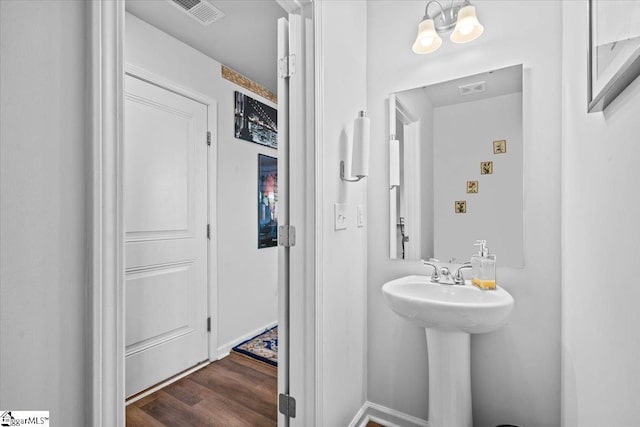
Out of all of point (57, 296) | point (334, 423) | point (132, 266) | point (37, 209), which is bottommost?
point (334, 423)

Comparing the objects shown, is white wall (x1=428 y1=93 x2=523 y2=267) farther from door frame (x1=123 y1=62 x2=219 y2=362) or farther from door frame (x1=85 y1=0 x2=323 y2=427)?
door frame (x1=123 y1=62 x2=219 y2=362)

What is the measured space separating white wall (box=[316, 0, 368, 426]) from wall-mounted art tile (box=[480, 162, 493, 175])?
0.63m

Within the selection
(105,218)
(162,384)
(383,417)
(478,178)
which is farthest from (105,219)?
(162,384)

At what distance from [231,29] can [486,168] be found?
1.98 metres

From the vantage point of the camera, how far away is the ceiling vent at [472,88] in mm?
1552

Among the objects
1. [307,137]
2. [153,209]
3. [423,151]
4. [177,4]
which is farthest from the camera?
[153,209]

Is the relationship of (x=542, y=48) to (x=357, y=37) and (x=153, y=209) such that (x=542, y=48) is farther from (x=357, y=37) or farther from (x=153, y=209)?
(x=153, y=209)

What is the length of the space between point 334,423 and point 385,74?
1.92 meters

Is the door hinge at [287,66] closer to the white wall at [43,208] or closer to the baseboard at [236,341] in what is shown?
the white wall at [43,208]

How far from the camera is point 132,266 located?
2.01m

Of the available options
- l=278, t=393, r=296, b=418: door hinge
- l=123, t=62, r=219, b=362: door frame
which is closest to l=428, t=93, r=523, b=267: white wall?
l=278, t=393, r=296, b=418: door hinge

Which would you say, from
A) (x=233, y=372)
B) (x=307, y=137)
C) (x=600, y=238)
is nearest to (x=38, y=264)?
(x=307, y=137)

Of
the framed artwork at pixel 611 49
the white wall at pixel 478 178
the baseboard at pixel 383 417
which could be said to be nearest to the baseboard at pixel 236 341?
the baseboard at pixel 383 417

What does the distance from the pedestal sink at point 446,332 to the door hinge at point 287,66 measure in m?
1.11
